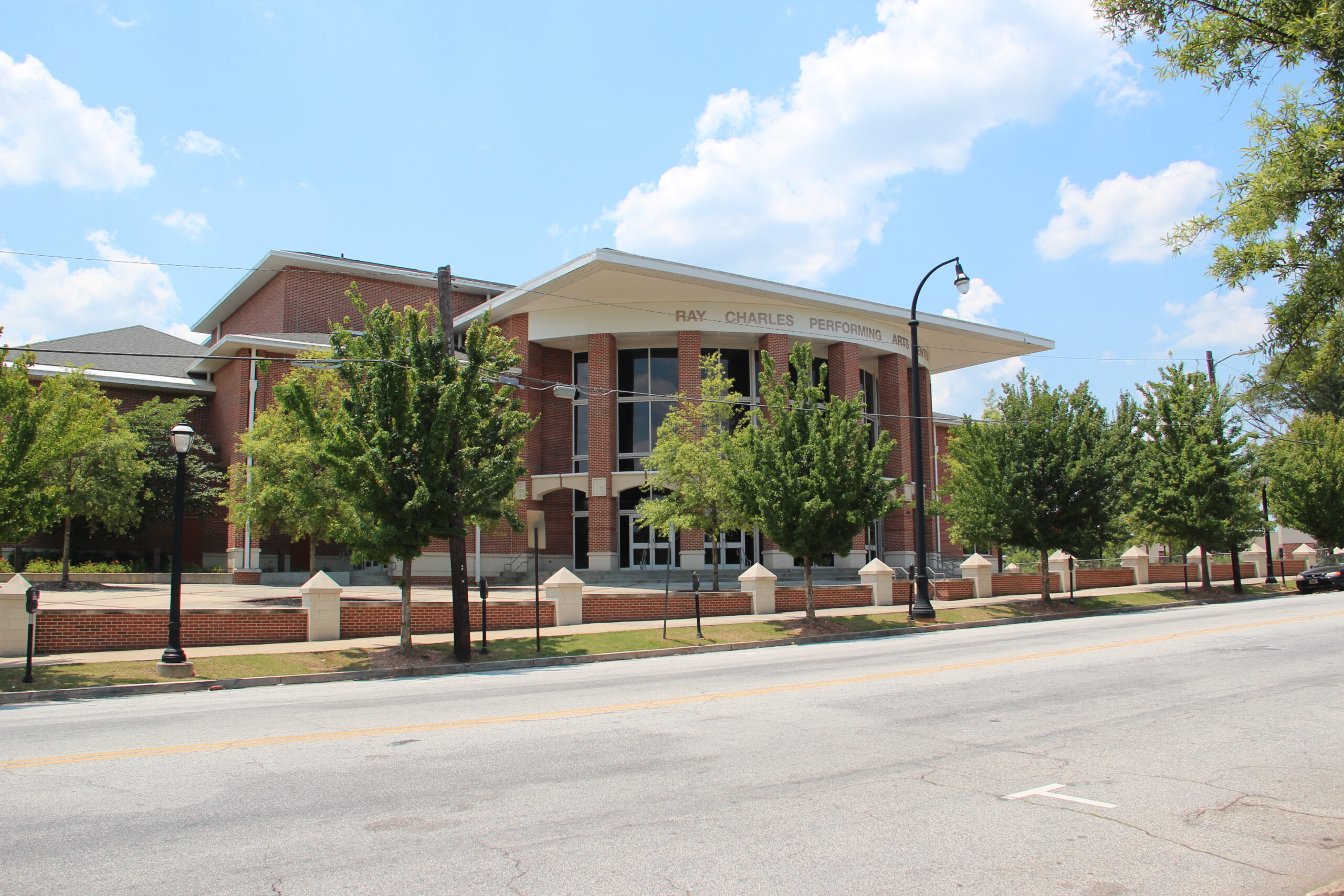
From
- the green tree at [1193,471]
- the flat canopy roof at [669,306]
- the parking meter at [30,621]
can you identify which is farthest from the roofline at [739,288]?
the parking meter at [30,621]

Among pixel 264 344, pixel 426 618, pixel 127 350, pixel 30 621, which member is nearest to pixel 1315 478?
pixel 426 618

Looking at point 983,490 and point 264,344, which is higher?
point 264,344

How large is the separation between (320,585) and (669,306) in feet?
73.6

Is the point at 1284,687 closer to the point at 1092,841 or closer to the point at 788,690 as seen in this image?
the point at 788,690

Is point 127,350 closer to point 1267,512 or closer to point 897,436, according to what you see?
point 897,436

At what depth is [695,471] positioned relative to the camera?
89.8 feet

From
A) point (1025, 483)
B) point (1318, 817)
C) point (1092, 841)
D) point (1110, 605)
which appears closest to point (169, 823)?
point (1092, 841)

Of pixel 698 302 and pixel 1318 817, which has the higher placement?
pixel 698 302

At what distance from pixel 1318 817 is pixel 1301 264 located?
11.6ft

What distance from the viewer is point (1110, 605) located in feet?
92.1

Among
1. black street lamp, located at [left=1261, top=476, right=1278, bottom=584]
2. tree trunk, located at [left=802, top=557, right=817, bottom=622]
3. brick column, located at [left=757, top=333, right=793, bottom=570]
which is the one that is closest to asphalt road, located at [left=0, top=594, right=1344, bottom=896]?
tree trunk, located at [left=802, top=557, right=817, bottom=622]

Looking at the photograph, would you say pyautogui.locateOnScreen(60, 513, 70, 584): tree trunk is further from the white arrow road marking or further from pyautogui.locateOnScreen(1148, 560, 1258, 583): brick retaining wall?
pyautogui.locateOnScreen(1148, 560, 1258, 583): brick retaining wall

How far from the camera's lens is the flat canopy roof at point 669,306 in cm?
3525

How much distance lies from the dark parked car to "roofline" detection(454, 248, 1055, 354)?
17244 mm
